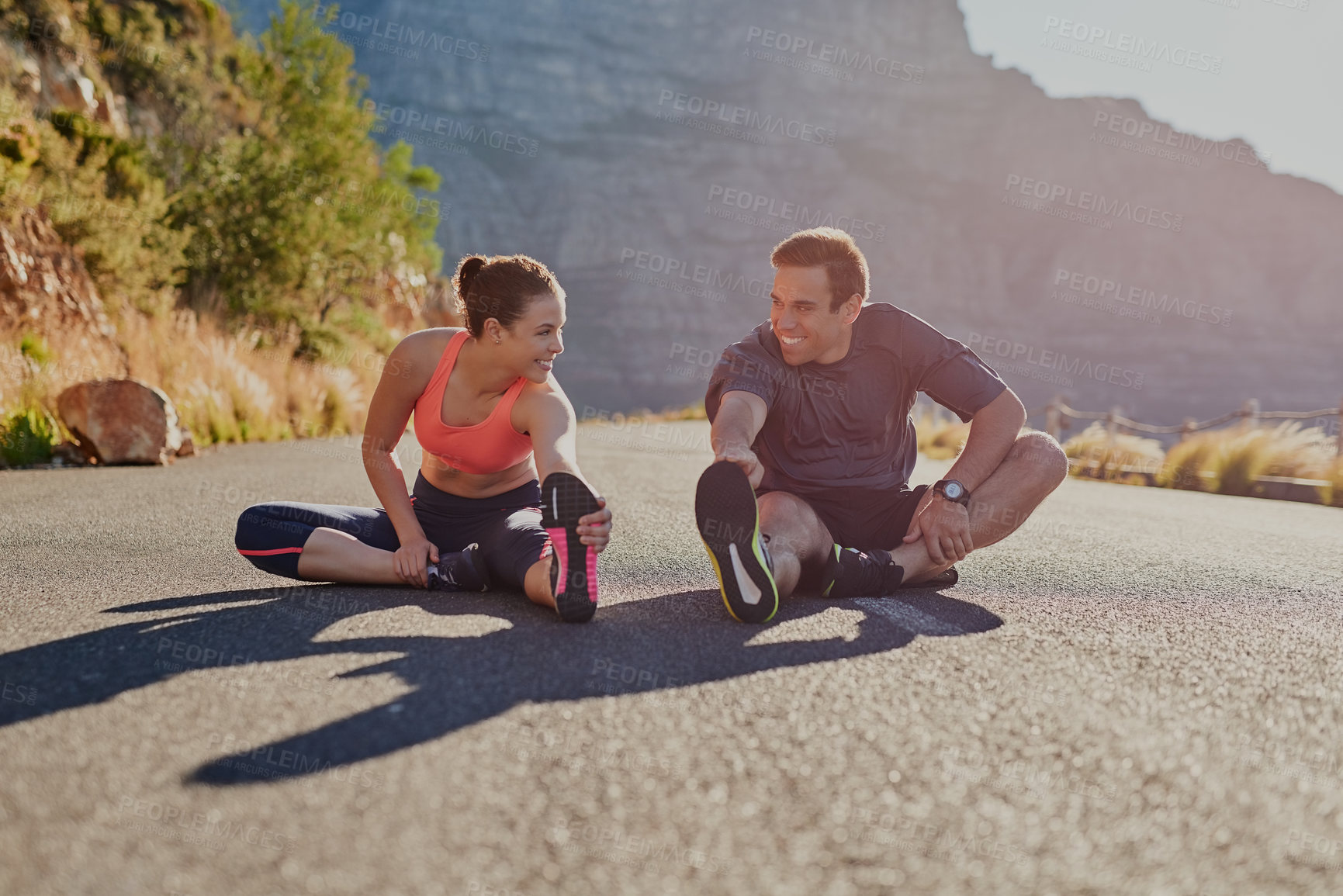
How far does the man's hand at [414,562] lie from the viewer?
3020mm

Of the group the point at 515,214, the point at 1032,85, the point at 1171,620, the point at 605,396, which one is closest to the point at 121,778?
the point at 1171,620

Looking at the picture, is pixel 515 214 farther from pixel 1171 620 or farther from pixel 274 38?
pixel 1171 620

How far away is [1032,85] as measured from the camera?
101000mm

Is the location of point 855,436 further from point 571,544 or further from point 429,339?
point 429,339

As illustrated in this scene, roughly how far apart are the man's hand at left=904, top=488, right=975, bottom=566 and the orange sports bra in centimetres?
146

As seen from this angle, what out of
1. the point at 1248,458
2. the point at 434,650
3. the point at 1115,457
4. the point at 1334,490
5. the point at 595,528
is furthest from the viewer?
the point at 1115,457

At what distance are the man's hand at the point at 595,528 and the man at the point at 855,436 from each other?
539 millimetres

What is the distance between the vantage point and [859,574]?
303 cm

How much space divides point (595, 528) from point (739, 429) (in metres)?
0.70

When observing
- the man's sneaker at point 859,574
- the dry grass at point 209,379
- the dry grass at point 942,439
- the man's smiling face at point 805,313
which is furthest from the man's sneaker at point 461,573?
the dry grass at point 942,439

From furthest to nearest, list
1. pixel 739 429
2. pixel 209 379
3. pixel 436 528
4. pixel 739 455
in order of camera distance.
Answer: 1. pixel 209 379
2. pixel 436 528
3. pixel 739 429
4. pixel 739 455

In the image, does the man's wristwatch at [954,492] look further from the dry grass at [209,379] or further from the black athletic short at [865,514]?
the dry grass at [209,379]

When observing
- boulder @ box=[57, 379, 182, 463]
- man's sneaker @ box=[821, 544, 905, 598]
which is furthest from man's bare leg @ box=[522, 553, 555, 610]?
boulder @ box=[57, 379, 182, 463]

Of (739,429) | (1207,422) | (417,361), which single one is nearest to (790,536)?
(739,429)
